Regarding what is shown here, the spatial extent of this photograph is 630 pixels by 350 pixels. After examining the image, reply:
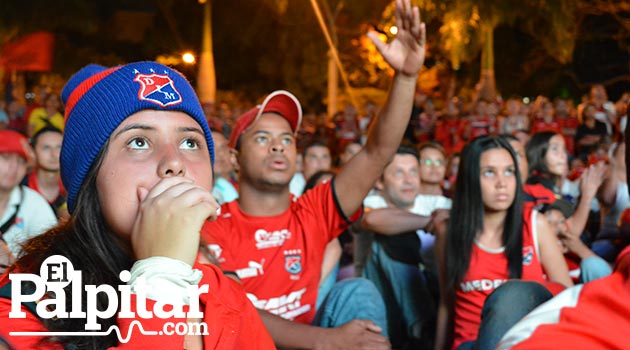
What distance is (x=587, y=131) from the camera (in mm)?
11875

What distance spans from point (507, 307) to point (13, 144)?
3.95 meters

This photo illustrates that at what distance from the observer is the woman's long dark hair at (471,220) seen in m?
3.81

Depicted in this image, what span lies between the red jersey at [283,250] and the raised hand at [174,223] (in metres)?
1.91

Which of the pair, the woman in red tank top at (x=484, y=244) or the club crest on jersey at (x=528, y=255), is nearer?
the woman in red tank top at (x=484, y=244)

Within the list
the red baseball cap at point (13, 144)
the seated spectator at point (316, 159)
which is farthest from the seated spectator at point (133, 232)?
the seated spectator at point (316, 159)

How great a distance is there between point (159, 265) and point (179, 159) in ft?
1.17

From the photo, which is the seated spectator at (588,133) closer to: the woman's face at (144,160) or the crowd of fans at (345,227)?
the crowd of fans at (345,227)

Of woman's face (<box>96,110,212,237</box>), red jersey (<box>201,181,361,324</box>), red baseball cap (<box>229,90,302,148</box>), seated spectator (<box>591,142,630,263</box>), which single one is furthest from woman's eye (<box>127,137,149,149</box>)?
seated spectator (<box>591,142,630,263</box>)

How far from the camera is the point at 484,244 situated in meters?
3.93

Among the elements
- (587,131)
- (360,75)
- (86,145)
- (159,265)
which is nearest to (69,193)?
(86,145)

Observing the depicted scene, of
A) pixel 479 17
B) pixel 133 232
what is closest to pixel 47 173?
pixel 133 232

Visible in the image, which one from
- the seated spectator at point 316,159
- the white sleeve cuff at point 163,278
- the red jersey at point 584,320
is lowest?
the red jersey at point 584,320

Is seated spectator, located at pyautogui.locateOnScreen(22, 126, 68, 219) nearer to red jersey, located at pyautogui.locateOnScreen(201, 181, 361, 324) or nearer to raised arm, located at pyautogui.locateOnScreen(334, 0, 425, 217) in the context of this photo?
red jersey, located at pyautogui.locateOnScreen(201, 181, 361, 324)

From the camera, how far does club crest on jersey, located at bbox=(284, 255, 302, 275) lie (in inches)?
136
